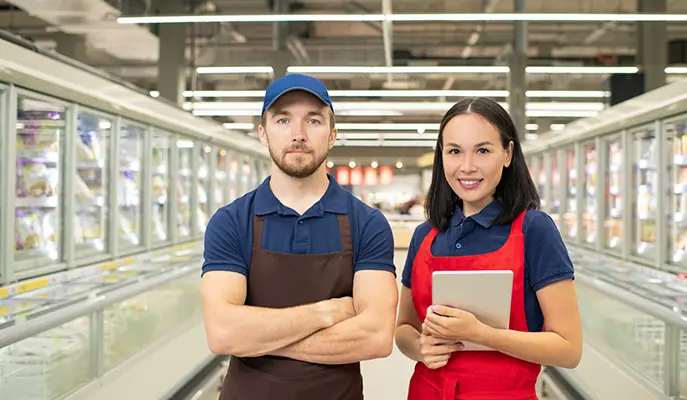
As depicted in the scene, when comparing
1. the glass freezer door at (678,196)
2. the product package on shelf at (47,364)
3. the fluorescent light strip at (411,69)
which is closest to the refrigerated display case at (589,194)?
the fluorescent light strip at (411,69)

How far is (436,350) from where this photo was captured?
1.57m

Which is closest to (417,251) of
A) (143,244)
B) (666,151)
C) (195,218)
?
(666,151)

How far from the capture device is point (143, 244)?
6.91m

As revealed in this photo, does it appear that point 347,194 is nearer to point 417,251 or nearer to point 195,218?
point 417,251

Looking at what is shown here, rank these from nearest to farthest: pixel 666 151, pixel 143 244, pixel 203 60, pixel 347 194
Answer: pixel 347 194
pixel 666 151
pixel 143 244
pixel 203 60

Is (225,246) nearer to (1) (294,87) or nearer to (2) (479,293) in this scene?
(1) (294,87)

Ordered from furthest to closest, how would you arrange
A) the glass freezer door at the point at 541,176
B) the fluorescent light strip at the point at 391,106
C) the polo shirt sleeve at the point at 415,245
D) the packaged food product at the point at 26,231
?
1. the fluorescent light strip at the point at 391,106
2. the glass freezer door at the point at 541,176
3. the packaged food product at the point at 26,231
4. the polo shirt sleeve at the point at 415,245

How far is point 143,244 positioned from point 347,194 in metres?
Result: 5.58

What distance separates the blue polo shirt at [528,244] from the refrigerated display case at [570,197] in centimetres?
813

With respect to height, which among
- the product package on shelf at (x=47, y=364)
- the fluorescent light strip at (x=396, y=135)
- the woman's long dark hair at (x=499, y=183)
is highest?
the fluorescent light strip at (x=396, y=135)

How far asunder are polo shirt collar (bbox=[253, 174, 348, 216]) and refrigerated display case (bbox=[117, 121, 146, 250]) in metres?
5.05

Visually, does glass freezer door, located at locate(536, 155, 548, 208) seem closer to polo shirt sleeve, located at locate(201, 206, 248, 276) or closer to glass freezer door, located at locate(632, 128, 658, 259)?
glass freezer door, located at locate(632, 128, 658, 259)

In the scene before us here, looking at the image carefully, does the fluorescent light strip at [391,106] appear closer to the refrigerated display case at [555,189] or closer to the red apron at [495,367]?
the refrigerated display case at [555,189]

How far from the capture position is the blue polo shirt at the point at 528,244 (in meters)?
1.57
